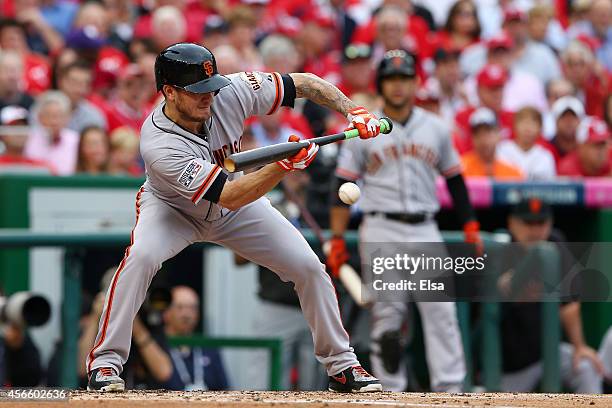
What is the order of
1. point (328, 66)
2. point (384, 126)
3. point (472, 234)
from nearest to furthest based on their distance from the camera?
1. point (384, 126)
2. point (472, 234)
3. point (328, 66)

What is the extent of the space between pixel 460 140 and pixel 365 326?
2.21 m

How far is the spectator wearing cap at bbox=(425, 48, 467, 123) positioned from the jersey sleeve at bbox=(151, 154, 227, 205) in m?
5.61

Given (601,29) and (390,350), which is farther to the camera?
(601,29)

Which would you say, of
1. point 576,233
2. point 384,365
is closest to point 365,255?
point 384,365

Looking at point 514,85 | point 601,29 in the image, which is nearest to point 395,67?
point 514,85

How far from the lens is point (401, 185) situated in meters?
7.59

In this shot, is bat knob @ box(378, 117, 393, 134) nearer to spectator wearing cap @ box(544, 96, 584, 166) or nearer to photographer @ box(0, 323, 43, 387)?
photographer @ box(0, 323, 43, 387)

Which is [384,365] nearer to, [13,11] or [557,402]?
[557,402]

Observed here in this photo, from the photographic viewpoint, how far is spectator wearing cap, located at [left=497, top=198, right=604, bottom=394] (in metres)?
8.28

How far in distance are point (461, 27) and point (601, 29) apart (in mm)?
1485

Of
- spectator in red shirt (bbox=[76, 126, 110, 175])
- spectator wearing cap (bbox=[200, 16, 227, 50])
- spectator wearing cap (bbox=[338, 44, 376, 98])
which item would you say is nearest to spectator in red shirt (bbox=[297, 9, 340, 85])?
spectator wearing cap (bbox=[338, 44, 376, 98])

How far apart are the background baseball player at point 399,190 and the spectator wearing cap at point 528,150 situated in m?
2.22

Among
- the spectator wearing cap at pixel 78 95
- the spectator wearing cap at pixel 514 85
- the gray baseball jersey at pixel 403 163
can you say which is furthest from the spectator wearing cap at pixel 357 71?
the gray baseball jersey at pixel 403 163

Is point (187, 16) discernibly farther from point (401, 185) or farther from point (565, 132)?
point (401, 185)
